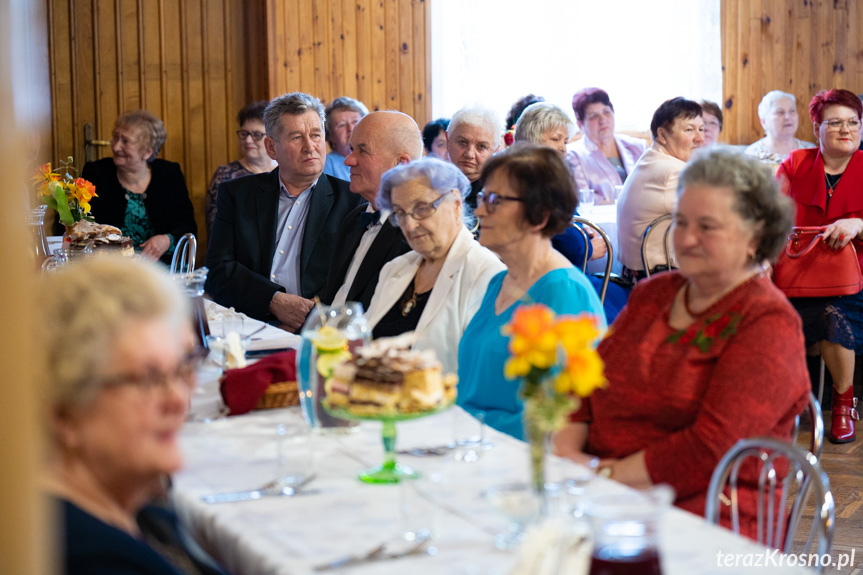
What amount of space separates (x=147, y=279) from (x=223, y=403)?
40.6 inches

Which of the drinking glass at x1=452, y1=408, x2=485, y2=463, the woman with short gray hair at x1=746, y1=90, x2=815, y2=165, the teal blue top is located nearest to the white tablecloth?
the woman with short gray hair at x1=746, y1=90, x2=815, y2=165

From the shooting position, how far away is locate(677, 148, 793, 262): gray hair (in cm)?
187

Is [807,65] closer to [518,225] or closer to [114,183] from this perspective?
[114,183]

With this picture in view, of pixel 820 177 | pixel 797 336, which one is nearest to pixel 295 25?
pixel 820 177

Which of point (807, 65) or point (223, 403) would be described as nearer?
point (223, 403)

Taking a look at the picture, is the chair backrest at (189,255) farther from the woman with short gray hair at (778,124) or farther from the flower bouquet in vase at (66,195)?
the woman with short gray hair at (778,124)

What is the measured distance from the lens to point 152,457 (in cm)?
119

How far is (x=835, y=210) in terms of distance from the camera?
4684 millimetres

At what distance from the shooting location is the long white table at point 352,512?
1.30 metres

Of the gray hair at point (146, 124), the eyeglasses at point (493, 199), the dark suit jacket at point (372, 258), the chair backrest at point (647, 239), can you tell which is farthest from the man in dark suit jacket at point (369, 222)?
the gray hair at point (146, 124)

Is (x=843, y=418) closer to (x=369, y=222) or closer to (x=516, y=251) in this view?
(x=369, y=222)

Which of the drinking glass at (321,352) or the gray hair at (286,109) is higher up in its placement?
the gray hair at (286,109)

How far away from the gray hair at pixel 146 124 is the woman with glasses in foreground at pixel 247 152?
0.44 m

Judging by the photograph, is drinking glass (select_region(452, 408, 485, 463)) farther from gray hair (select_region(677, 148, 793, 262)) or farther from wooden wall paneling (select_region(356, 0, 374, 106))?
wooden wall paneling (select_region(356, 0, 374, 106))
